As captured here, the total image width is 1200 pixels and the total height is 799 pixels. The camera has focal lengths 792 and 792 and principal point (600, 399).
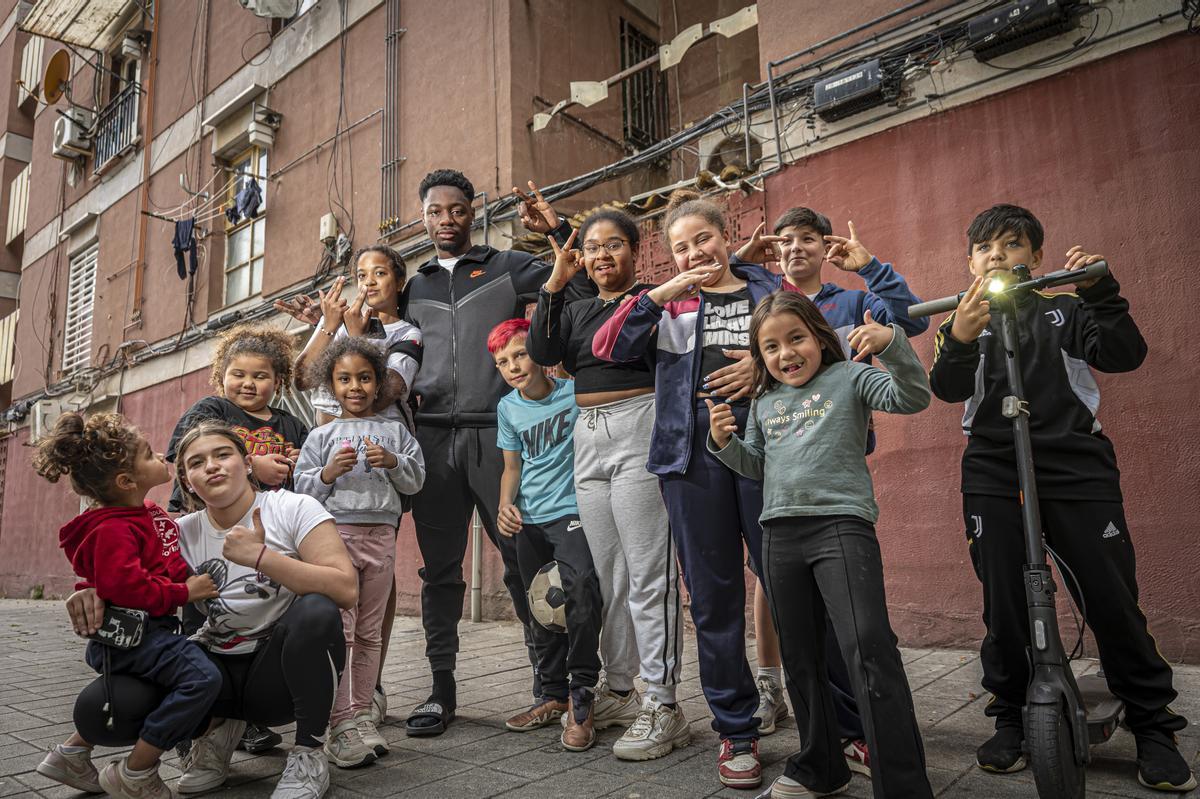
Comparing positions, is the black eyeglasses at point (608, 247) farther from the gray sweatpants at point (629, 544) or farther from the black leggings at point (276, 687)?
the black leggings at point (276, 687)

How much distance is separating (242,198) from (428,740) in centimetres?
896

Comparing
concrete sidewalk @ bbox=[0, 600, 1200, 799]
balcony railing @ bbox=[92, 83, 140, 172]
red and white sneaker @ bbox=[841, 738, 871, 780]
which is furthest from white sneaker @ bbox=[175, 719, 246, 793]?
balcony railing @ bbox=[92, 83, 140, 172]

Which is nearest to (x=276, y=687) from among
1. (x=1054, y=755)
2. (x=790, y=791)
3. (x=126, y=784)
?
(x=126, y=784)

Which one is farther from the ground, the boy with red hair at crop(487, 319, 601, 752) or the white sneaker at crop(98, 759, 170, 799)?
the boy with red hair at crop(487, 319, 601, 752)

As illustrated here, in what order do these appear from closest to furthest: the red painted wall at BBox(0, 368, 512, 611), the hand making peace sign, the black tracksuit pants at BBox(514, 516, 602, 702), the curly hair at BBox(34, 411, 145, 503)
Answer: the curly hair at BBox(34, 411, 145, 503), the black tracksuit pants at BBox(514, 516, 602, 702), the hand making peace sign, the red painted wall at BBox(0, 368, 512, 611)

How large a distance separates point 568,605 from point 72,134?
15.2 m

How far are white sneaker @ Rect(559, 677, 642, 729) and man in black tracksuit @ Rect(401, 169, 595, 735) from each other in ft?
1.56

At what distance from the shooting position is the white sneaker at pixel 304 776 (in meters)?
2.36

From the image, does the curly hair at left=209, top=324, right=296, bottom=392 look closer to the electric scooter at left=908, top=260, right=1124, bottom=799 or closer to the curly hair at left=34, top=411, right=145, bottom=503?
the curly hair at left=34, top=411, right=145, bottom=503

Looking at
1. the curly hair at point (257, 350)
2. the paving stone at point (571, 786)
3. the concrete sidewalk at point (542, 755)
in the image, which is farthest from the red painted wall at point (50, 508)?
the paving stone at point (571, 786)

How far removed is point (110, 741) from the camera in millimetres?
2408

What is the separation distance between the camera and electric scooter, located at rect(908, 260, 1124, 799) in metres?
1.96

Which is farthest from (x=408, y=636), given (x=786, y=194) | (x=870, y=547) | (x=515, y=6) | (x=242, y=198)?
(x=242, y=198)

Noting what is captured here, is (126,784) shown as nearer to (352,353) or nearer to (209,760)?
(209,760)
